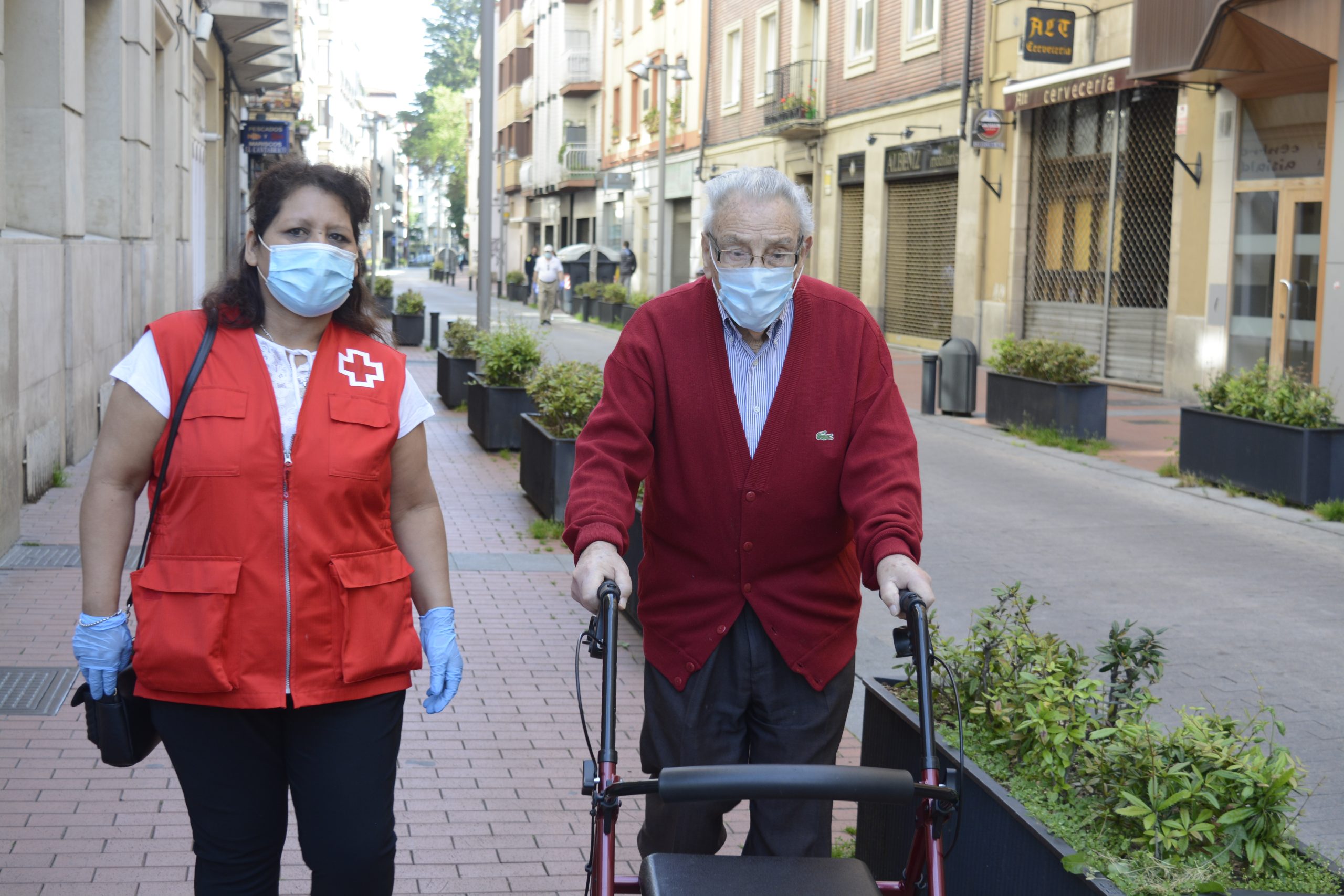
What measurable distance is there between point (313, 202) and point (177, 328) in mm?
397

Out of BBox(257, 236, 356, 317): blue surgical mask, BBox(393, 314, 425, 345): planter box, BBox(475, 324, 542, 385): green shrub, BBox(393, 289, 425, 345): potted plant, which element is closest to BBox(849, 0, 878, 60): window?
BBox(393, 289, 425, 345): potted plant

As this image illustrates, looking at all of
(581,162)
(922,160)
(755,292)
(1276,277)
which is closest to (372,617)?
(755,292)

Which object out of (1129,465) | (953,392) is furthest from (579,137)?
(1129,465)

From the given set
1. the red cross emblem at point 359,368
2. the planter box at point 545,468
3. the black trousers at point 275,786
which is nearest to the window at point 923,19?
the planter box at point 545,468

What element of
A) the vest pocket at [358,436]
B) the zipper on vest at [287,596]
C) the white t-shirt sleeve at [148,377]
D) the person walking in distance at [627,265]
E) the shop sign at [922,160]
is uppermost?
the shop sign at [922,160]

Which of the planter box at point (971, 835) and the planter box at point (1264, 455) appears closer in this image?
the planter box at point (971, 835)

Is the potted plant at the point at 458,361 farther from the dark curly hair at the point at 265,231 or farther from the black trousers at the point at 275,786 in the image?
the black trousers at the point at 275,786

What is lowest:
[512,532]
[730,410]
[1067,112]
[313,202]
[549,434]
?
[512,532]

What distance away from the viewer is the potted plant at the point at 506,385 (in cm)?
1344

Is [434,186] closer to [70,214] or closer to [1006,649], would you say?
[70,214]

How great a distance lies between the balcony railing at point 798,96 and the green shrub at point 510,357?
1991cm

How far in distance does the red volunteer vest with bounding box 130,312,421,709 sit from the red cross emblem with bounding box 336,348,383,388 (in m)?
0.07

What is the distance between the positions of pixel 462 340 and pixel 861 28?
1697cm

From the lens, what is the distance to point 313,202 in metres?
3.11
